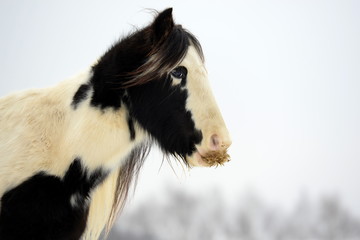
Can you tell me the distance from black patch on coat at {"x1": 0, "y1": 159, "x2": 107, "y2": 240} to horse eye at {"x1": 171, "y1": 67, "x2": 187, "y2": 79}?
1101mm

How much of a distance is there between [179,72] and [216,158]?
82 cm

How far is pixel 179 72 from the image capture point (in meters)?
4.44

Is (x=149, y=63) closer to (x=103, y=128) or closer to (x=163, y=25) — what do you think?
(x=163, y=25)

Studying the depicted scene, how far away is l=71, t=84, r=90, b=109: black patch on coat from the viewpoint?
174 inches

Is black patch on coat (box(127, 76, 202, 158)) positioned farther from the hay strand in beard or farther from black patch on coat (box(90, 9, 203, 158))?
the hay strand in beard

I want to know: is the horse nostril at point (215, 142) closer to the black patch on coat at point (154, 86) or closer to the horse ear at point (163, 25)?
the black patch on coat at point (154, 86)

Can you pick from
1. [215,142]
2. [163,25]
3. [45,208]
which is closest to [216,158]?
[215,142]

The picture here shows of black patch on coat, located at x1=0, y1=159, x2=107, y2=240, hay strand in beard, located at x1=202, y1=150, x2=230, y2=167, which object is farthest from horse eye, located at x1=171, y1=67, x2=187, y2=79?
black patch on coat, located at x1=0, y1=159, x2=107, y2=240

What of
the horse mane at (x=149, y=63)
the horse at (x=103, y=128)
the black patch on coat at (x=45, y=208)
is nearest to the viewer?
the black patch on coat at (x=45, y=208)

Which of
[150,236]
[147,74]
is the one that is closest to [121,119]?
[147,74]

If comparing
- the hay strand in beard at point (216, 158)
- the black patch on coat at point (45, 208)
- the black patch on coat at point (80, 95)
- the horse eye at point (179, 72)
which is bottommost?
the black patch on coat at point (45, 208)

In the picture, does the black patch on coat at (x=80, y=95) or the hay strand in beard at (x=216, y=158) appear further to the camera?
the black patch on coat at (x=80, y=95)

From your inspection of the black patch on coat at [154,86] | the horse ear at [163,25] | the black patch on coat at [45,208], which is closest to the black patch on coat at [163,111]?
the black patch on coat at [154,86]

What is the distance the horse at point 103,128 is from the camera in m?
4.11
